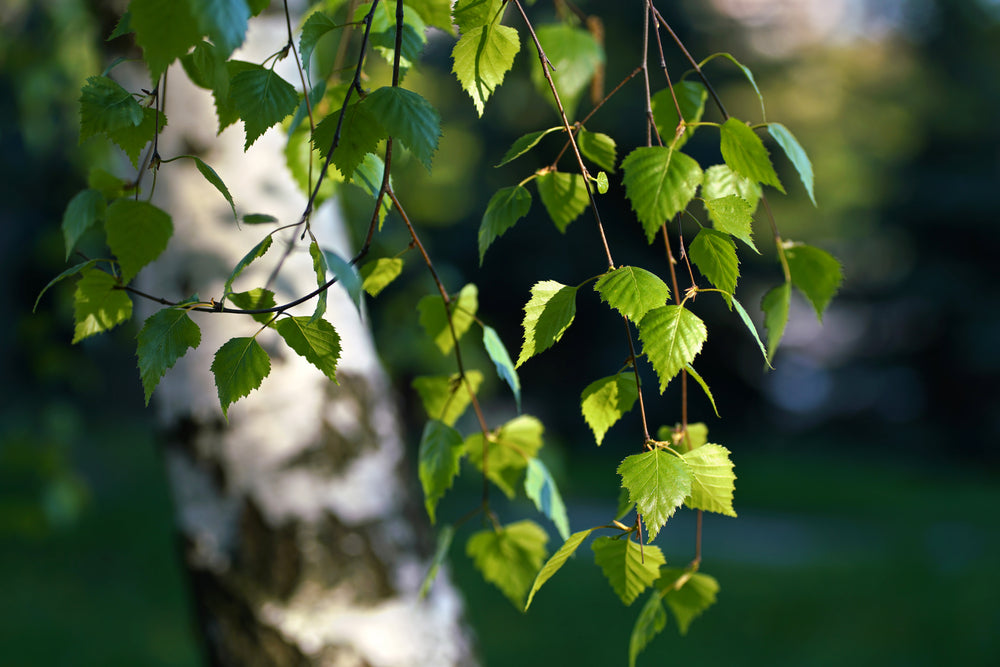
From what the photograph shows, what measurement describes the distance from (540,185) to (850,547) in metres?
5.20

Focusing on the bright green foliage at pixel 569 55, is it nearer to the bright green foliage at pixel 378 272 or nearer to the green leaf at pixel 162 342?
the bright green foliage at pixel 378 272

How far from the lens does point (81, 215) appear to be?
0.67 meters

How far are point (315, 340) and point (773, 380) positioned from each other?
9039mm

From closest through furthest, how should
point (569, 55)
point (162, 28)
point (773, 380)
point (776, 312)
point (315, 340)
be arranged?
1. point (162, 28)
2. point (315, 340)
3. point (776, 312)
4. point (569, 55)
5. point (773, 380)

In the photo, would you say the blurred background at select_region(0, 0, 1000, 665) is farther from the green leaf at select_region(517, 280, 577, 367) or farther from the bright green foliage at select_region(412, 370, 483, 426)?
the green leaf at select_region(517, 280, 577, 367)

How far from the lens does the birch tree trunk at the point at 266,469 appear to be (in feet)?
3.51

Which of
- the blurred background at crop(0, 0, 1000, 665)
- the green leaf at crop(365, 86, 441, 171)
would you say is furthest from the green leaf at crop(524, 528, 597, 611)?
the blurred background at crop(0, 0, 1000, 665)

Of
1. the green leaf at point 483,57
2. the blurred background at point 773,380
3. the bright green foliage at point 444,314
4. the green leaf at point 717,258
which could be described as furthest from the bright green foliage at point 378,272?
the blurred background at point 773,380

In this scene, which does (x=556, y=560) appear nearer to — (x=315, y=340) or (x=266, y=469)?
(x=315, y=340)

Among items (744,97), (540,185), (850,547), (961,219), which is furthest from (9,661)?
(961,219)

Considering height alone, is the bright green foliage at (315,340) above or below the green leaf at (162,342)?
below

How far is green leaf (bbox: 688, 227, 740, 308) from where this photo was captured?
528 mm

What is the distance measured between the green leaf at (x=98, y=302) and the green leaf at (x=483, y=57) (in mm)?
323

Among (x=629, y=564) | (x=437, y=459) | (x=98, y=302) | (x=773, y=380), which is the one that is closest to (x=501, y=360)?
(x=437, y=459)
